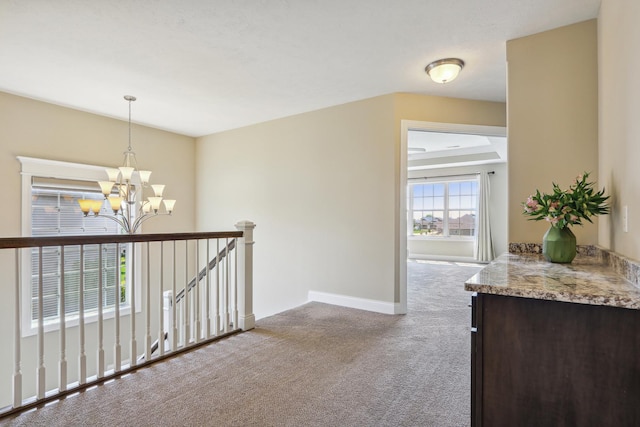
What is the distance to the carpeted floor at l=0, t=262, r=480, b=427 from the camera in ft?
5.69

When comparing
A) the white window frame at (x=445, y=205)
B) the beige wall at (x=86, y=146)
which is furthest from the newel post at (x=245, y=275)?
the white window frame at (x=445, y=205)

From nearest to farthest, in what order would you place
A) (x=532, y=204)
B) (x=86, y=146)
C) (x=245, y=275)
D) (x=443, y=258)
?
(x=532, y=204)
(x=245, y=275)
(x=86, y=146)
(x=443, y=258)

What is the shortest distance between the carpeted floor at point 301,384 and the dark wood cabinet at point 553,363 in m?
0.58

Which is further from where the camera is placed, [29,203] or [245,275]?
[29,203]

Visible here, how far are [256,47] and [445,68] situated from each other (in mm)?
1643

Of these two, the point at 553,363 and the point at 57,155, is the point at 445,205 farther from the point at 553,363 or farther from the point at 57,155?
the point at 57,155

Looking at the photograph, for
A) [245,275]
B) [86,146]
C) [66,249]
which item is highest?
[86,146]

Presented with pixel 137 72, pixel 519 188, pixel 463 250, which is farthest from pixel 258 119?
pixel 463 250

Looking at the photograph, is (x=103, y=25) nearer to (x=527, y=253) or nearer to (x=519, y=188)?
(x=519, y=188)

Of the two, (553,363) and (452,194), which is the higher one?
(452,194)

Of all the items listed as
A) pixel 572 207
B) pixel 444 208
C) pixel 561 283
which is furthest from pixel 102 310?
pixel 444 208

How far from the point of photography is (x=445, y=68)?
2.87 m

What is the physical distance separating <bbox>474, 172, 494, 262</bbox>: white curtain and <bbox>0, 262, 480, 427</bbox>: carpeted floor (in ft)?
16.0

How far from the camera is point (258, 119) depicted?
15.3 feet
